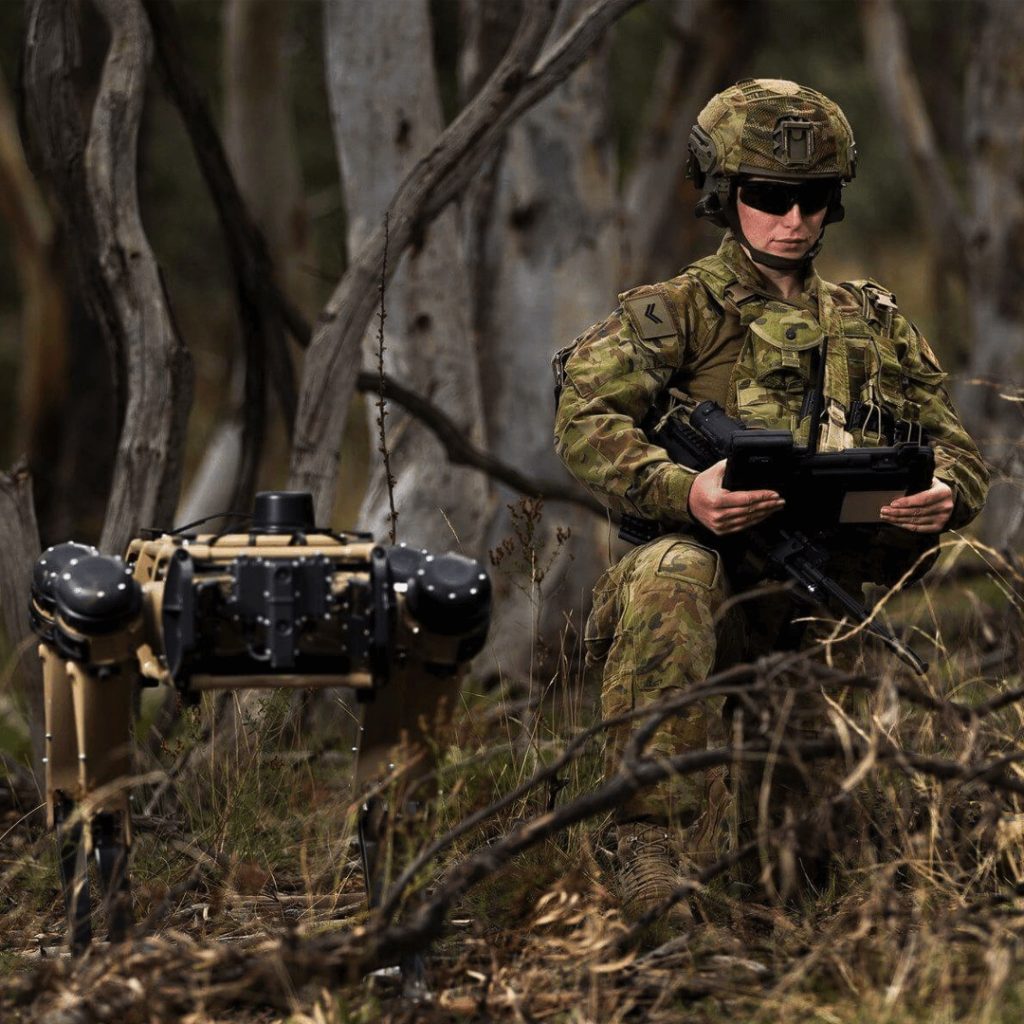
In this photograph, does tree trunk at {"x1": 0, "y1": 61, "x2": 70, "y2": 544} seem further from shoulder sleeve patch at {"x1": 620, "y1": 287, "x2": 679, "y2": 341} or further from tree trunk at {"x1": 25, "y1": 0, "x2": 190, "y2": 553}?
shoulder sleeve patch at {"x1": 620, "y1": 287, "x2": 679, "y2": 341}

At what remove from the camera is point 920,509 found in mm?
4129

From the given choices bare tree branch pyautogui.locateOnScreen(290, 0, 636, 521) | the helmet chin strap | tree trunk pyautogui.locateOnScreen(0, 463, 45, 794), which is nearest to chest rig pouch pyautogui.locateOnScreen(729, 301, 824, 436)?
the helmet chin strap

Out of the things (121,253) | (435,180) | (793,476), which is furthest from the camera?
(435,180)

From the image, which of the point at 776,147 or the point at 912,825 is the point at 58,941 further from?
the point at 776,147

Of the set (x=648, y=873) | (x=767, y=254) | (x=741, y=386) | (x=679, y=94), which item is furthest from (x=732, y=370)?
(x=679, y=94)

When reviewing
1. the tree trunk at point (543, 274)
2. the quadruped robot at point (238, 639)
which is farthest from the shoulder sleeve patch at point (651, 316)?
the tree trunk at point (543, 274)

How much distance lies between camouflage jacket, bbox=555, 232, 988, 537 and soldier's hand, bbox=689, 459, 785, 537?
0.15 m

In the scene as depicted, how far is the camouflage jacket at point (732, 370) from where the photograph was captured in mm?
4223

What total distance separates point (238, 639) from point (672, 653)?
1074 mm

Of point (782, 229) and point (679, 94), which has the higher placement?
point (679, 94)

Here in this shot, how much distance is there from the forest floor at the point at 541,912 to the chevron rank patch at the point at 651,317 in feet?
3.13

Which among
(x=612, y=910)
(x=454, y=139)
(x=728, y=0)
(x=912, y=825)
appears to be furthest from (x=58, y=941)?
(x=728, y=0)

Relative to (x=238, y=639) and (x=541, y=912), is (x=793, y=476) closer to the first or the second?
(x=541, y=912)

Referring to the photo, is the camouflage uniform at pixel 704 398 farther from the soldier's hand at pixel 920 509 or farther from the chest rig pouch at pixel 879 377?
the soldier's hand at pixel 920 509
